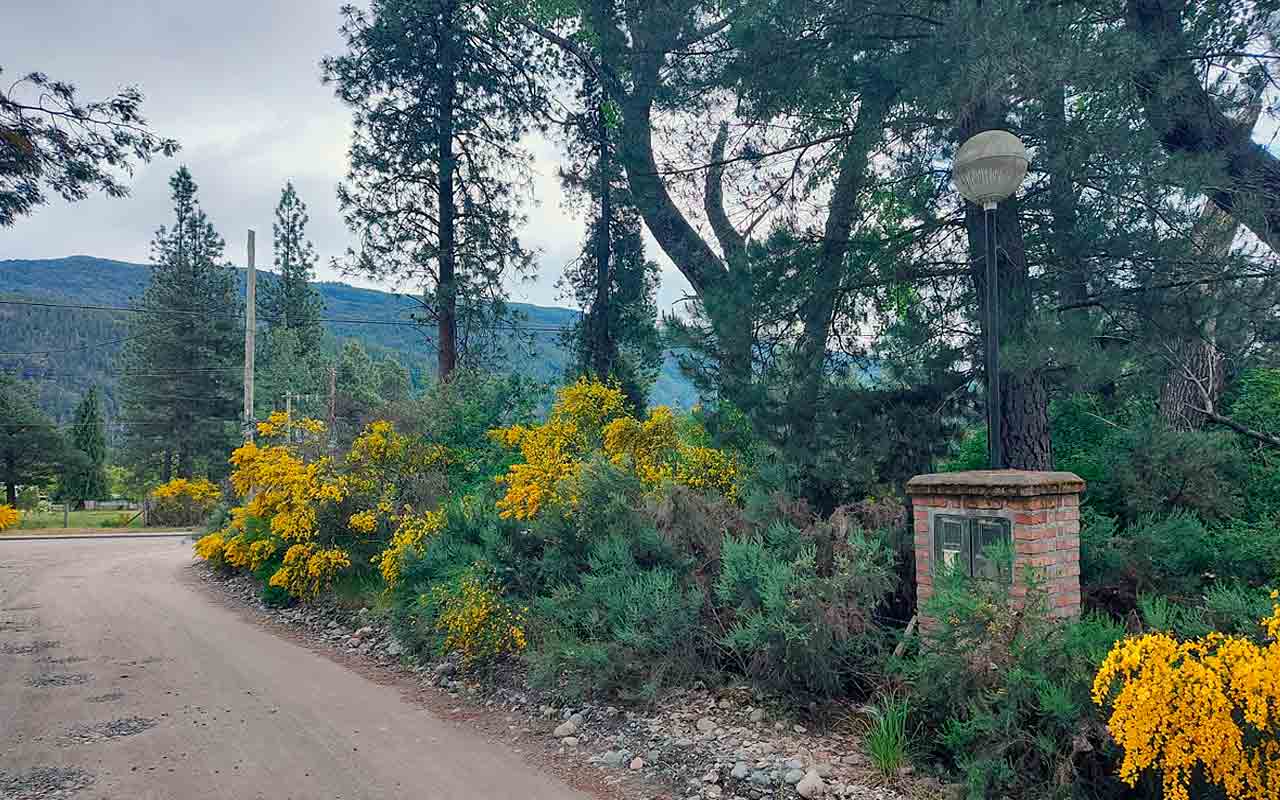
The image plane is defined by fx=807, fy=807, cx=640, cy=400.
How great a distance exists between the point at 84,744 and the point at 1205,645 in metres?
6.01

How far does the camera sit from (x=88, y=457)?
3831cm

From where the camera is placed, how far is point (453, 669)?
670 centimetres

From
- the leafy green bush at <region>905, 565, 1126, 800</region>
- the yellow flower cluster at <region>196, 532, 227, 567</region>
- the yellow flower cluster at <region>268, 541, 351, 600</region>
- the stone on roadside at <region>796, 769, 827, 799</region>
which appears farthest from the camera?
the yellow flower cluster at <region>196, 532, 227, 567</region>

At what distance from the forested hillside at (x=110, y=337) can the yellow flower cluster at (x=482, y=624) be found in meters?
2.85

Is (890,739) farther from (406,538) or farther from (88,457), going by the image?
(88,457)

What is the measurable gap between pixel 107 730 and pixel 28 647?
3.75m

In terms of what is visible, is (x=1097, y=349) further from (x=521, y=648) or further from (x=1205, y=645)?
(x=521, y=648)

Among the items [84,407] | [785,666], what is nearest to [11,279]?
[84,407]

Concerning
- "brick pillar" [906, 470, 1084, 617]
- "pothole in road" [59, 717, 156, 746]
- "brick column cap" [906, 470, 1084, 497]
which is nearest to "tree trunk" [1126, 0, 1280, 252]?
"brick column cap" [906, 470, 1084, 497]

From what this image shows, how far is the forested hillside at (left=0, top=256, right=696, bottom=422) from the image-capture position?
16.3m

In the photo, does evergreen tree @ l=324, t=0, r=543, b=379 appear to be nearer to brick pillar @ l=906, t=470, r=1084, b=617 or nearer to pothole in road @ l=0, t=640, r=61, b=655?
pothole in road @ l=0, t=640, r=61, b=655

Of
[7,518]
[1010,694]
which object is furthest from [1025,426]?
[7,518]

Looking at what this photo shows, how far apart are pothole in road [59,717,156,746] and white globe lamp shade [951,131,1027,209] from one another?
20.8 feet

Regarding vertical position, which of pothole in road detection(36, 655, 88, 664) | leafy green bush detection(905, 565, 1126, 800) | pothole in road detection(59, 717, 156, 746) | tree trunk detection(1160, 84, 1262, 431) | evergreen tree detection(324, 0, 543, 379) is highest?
evergreen tree detection(324, 0, 543, 379)
